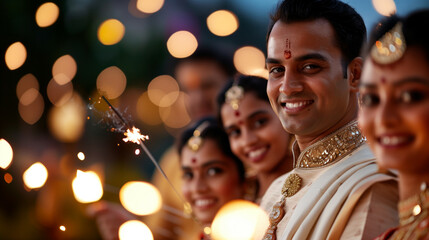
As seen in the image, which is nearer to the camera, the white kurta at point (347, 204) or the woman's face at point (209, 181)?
the white kurta at point (347, 204)

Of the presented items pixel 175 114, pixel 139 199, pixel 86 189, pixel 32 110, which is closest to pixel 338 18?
pixel 86 189

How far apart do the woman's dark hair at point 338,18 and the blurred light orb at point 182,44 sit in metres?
2.99

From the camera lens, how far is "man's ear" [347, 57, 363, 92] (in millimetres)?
1848

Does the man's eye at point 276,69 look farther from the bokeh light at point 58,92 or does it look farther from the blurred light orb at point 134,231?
the bokeh light at point 58,92

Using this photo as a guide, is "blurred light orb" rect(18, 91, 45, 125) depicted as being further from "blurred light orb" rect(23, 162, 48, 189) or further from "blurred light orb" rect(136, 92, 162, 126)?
"blurred light orb" rect(23, 162, 48, 189)

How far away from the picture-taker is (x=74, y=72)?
639cm

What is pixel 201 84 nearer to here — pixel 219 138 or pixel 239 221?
pixel 219 138

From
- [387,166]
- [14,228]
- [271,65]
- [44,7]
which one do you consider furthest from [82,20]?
[387,166]

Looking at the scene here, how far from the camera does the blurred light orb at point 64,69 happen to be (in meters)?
5.98

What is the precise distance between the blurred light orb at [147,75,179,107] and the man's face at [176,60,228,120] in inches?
121

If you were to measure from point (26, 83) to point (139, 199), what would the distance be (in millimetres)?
2671

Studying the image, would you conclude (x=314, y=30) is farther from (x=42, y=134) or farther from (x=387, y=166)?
(x=42, y=134)

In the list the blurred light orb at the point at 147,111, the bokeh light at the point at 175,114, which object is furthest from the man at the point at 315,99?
the blurred light orb at the point at 147,111

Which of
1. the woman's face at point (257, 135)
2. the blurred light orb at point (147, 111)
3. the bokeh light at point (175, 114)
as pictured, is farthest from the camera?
the blurred light orb at point (147, 111)
